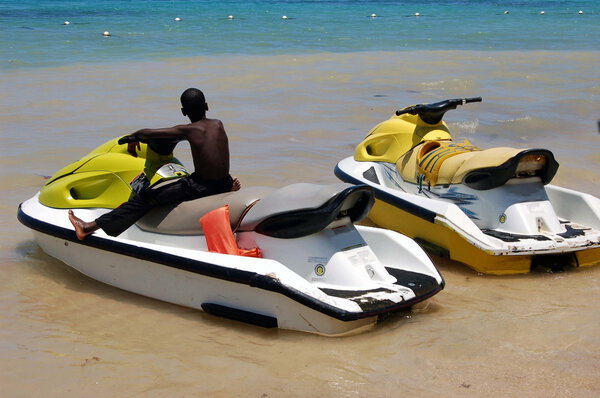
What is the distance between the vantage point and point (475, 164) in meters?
6.09

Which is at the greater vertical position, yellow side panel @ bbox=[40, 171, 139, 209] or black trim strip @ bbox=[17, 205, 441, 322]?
yellow side panel @ bbox=[40, 171, 139, 209]

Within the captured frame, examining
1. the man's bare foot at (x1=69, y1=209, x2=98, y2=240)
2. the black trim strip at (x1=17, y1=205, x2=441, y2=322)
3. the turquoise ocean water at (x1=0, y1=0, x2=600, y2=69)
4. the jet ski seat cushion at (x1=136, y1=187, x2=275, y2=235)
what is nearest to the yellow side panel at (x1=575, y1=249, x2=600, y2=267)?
the black trim strip at (x1=17, y1=205, x2=441, y2=322)

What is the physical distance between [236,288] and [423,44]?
1987 centimetres

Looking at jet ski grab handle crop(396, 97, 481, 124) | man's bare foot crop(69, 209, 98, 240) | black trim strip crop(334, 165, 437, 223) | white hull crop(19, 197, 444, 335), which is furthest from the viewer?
jet ski grab handle crop(396, 97, 481, 124)

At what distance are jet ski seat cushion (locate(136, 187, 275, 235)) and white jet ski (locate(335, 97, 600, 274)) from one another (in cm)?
148

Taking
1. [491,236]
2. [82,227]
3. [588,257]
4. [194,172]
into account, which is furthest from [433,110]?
[82,227]

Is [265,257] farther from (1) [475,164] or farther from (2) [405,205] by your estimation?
(1) [475,164]

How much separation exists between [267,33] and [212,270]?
24.0 meters

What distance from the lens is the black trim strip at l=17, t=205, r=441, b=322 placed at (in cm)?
454

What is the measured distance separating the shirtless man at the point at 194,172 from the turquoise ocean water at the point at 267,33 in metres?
13.2

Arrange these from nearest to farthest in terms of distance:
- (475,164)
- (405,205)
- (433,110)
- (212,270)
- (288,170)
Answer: (212,270) → (475,164) → (405,205) → (433,110) → (288,170)

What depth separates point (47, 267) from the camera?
6.12 m

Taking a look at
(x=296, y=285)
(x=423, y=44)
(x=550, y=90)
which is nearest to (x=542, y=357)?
(x=296, y=285)

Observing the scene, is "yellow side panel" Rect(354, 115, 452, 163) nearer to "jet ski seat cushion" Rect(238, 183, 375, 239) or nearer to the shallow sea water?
the shallow sea water
